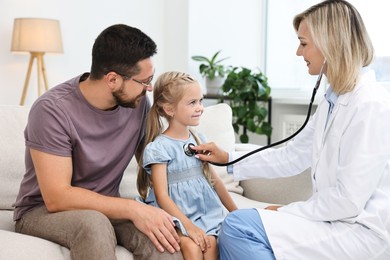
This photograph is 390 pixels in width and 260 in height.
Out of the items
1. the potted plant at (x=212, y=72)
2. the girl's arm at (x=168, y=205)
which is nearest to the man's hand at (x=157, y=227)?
the girl's arm at (x=168, y=205)

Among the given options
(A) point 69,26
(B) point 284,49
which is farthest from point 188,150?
(B) point 284,49

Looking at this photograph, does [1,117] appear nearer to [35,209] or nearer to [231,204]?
[35,209]

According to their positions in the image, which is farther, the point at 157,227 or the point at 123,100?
the point at 123,100

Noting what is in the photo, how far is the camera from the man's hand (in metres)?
1.57

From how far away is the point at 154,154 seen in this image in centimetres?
183

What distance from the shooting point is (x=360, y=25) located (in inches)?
65.0

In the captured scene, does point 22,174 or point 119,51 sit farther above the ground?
point 119,51

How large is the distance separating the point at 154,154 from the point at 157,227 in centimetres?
32

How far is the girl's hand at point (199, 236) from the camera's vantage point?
5.46ft

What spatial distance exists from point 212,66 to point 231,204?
2.39m

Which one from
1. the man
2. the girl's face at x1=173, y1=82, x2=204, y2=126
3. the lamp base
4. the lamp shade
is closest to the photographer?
the man

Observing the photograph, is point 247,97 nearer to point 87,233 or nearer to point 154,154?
point 154,154

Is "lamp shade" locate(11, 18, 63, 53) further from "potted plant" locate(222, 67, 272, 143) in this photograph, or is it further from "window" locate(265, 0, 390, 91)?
"window" locate(265, 0, 390, 91)

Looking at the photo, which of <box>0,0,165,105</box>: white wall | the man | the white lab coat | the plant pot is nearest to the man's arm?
the man
